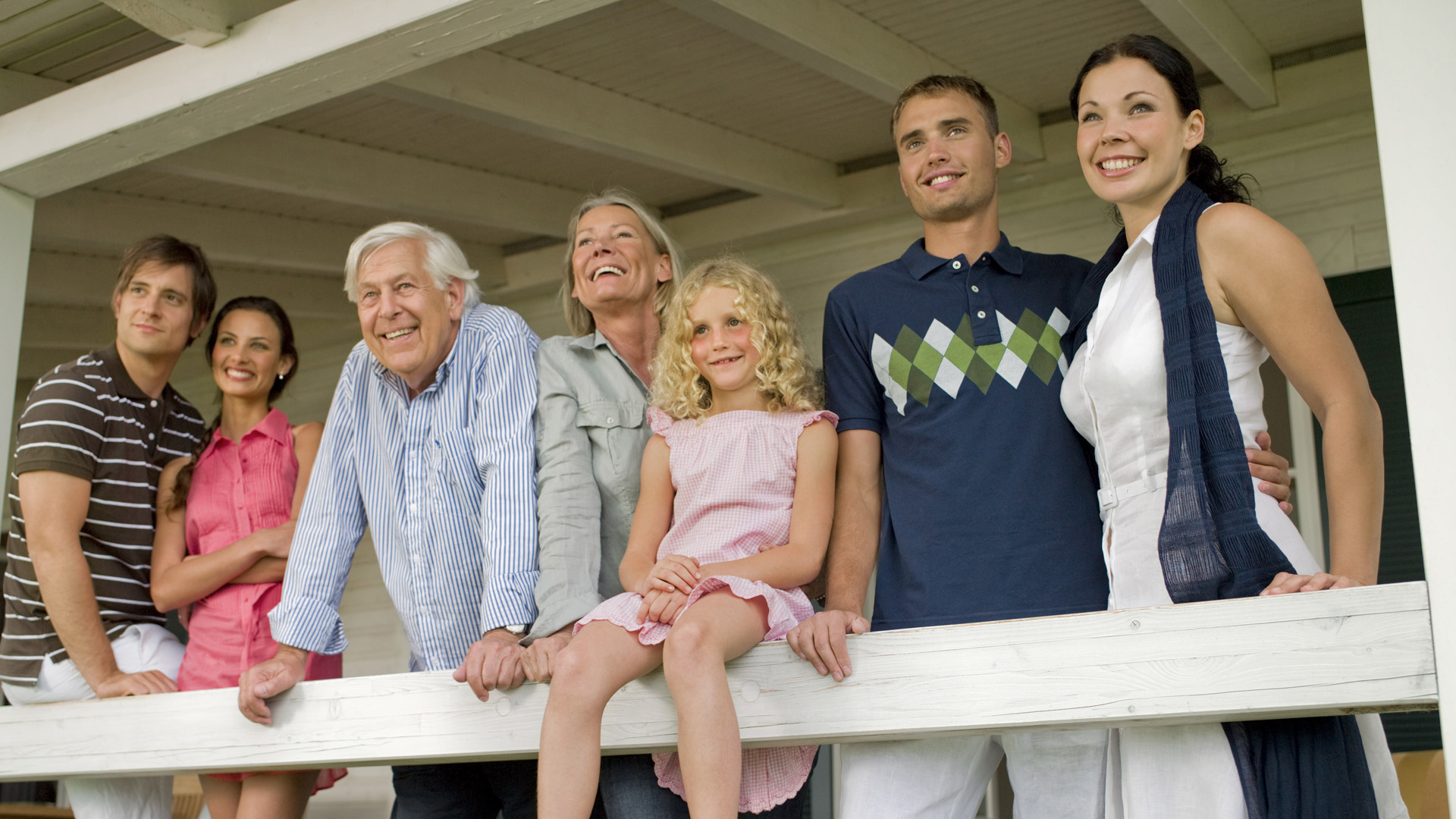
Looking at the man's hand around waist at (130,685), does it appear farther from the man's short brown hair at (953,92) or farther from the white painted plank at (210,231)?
the white painted plank at (210,231)

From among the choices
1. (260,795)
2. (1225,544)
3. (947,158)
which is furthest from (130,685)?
(1225,544)

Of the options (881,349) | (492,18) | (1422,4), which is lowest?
(881,349)

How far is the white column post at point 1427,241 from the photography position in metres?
1.61

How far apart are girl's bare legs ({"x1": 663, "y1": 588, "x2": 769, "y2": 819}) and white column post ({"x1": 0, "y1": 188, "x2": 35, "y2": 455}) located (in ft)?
7.56

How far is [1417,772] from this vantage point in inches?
133

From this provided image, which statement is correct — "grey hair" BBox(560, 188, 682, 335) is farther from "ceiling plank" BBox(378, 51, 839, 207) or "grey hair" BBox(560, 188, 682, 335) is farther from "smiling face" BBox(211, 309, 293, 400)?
"ceiling plank" BBox(378, 51, 839, 207)

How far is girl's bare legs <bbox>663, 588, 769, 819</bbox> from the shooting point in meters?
1.87

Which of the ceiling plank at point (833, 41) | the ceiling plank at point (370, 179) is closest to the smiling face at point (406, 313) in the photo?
the ceiling plank at point (833, 41)

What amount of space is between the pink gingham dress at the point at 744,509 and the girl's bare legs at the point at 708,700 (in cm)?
15

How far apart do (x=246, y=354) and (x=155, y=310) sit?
0.25 metres

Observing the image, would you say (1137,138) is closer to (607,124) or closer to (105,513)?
(607,124)

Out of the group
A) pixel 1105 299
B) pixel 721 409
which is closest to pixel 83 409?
pixel 721 409

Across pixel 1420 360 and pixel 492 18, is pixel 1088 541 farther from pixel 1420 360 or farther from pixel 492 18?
pixel 492 18

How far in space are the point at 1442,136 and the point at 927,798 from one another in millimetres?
1363
